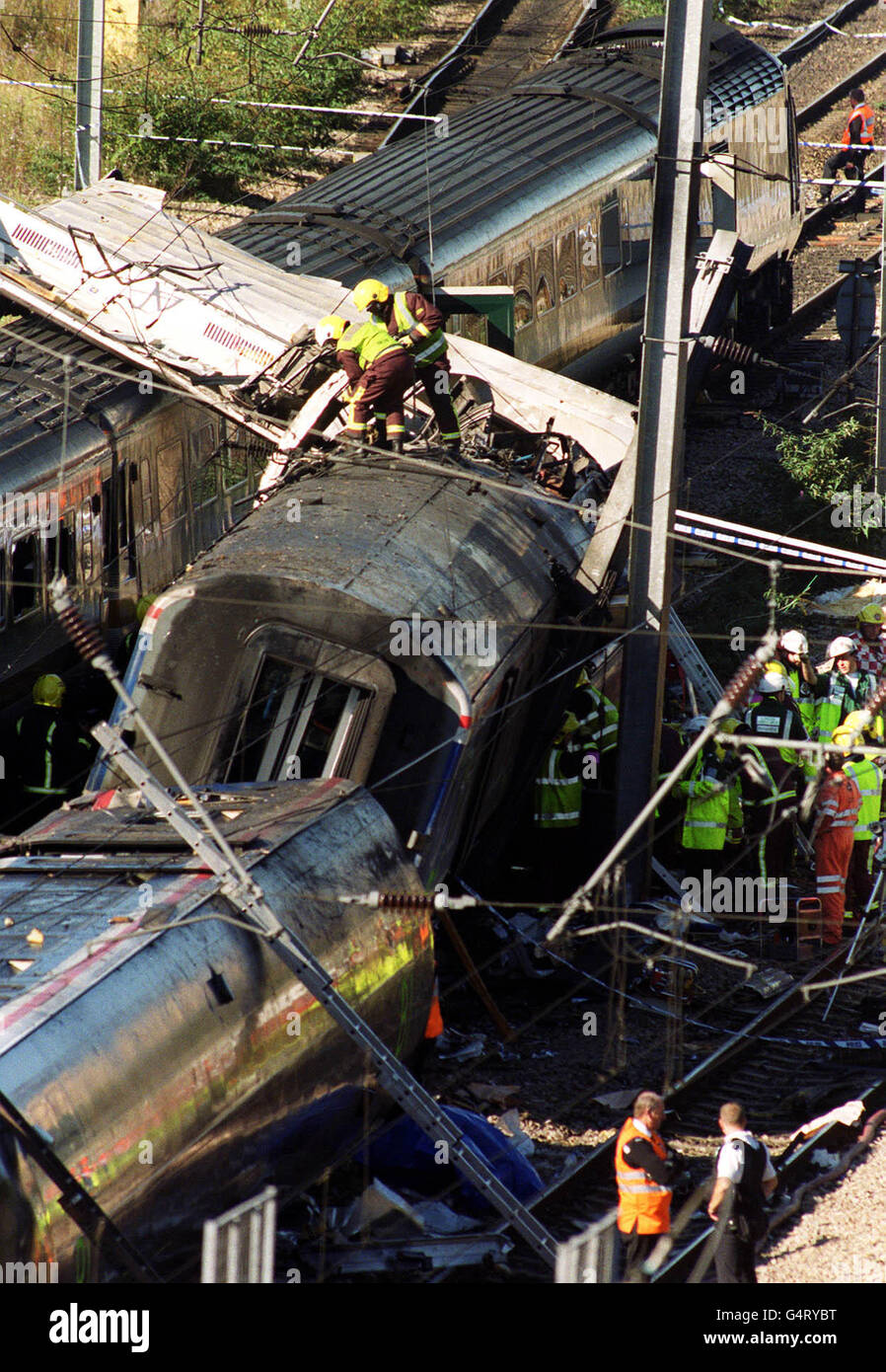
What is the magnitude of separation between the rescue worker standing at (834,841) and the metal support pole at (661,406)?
4.51 feet

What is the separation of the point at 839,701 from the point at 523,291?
26.1 ft

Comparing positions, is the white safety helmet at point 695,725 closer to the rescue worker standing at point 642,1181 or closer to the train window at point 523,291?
the train window at point 523,291

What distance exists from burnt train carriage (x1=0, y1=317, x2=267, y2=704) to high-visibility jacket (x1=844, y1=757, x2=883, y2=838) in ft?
21.1

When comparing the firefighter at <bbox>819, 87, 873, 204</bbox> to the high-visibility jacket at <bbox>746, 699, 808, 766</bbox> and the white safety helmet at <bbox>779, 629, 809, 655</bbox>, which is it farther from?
the high-visibility jacket at <bbox>746, 699, 808, 766</bbox>

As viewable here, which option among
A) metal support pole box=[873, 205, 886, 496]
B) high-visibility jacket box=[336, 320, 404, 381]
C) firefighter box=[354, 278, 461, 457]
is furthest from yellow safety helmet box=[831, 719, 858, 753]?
metal support pole box=[873, 205, 886, 496]

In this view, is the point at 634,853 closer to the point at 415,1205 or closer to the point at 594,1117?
the point at 594,1117

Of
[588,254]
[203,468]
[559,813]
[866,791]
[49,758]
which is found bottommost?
[559,813]

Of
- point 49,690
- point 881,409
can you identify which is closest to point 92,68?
point 881,409

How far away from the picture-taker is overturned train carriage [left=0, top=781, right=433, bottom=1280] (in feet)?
26.1

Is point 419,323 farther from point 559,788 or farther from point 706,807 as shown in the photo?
point 706,807

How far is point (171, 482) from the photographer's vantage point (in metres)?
17.6

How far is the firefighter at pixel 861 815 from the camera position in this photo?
14523 mm

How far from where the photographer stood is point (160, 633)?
11.8m

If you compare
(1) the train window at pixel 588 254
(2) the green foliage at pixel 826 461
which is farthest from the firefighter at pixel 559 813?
(1) the train window at pixel 588 254
